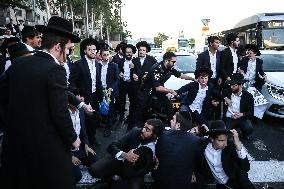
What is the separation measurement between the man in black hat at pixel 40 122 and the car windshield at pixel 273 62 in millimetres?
7729

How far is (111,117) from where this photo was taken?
7895 mm

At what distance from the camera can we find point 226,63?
8.08 metres

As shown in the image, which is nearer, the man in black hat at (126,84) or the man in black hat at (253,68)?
the man in black hat at (253,68)

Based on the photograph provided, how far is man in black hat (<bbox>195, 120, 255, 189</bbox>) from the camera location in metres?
4.43

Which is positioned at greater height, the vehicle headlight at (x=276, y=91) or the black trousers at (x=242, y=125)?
the vehicle headlight at (x=276, y=91)

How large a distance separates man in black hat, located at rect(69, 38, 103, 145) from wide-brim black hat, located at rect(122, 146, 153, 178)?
2.29 metres

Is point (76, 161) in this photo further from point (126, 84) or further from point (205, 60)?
point (205, 60)

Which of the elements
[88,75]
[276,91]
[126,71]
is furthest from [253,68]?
[88,75]

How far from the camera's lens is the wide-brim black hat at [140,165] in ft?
14.3

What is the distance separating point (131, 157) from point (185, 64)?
6124 mm

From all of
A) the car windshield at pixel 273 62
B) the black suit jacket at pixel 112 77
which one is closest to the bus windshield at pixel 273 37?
the car windshield at pixel 273 62

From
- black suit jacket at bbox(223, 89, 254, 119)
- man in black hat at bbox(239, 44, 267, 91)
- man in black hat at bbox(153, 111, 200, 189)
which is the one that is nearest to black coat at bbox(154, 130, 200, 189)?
man in black hat at bbox(153, 111, 200, 189)

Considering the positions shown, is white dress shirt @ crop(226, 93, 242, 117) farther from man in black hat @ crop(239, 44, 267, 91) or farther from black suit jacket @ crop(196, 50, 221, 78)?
man in black hat @ crop(239, 44, 267, 91)

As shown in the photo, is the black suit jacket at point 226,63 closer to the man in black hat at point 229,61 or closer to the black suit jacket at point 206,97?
the man in black hat at point 229,61
